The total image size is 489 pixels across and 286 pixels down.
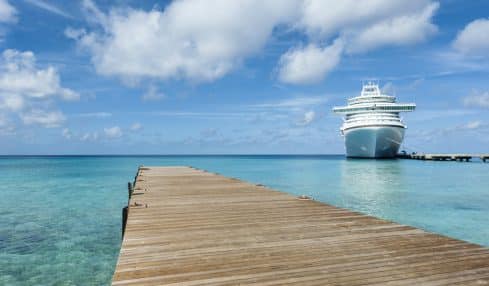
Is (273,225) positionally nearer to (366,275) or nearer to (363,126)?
(366,275)

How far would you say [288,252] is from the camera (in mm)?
4367

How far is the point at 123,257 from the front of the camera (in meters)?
4.13

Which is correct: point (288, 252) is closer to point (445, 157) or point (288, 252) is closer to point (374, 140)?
point (374, 140)

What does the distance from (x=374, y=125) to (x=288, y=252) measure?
68529mm

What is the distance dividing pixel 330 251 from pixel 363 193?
61.3 ft

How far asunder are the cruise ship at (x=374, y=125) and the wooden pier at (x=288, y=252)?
6653cm

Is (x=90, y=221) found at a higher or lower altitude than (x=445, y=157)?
lower

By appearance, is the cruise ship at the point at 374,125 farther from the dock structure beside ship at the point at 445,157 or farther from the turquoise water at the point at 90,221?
the turquoise water at the point at 90,221

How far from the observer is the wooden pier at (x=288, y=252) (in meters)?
3.52

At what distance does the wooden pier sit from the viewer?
11.5ft

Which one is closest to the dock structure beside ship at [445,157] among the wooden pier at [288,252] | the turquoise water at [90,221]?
the turquoise water at [90,221]

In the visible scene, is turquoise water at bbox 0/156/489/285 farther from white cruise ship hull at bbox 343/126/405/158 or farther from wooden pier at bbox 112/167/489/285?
white cruise ship hull at bbox 343/126/405/158

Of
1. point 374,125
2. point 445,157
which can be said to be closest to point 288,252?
point 374,125

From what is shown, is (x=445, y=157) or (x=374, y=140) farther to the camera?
(x=445, y=157)
